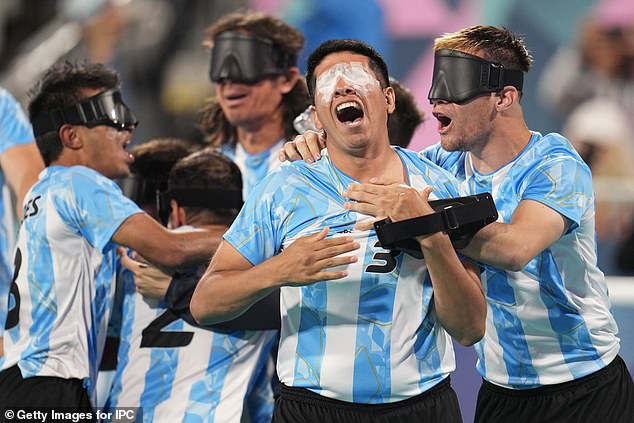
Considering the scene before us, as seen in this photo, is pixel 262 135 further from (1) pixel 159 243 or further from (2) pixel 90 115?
(1) pixel 159 243

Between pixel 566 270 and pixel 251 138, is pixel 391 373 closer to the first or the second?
pixel 566 270

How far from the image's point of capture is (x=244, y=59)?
5.54 m

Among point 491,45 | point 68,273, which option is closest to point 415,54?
point 491,45

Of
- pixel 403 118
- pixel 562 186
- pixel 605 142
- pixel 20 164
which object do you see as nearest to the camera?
pixel 562 186

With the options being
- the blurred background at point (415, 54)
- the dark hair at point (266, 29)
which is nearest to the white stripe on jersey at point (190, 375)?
the dark hair at point (266, 29)

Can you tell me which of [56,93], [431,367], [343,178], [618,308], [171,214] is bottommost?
[618,308]

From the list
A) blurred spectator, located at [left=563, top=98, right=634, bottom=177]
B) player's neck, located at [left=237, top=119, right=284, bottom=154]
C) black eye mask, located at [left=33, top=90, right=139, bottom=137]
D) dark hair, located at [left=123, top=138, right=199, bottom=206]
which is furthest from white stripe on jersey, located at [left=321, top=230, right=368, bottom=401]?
blurred spectator, located at [left=563, top=98, right=634, bottom=177]

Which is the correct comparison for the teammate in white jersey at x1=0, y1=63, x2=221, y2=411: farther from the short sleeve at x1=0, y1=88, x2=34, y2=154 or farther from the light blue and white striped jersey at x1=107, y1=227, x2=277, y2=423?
the short sleeve at x1=0, y1=88, x2=34, y2=154

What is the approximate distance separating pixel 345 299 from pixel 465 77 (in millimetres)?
1041

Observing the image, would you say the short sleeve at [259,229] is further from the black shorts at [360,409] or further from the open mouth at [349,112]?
the black shorts at [360,409]

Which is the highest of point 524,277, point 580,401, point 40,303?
point 524,277

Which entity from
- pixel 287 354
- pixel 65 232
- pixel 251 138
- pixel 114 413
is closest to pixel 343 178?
pixel 287 354

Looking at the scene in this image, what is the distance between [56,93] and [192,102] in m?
7.30

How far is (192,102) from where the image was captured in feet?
38.4
